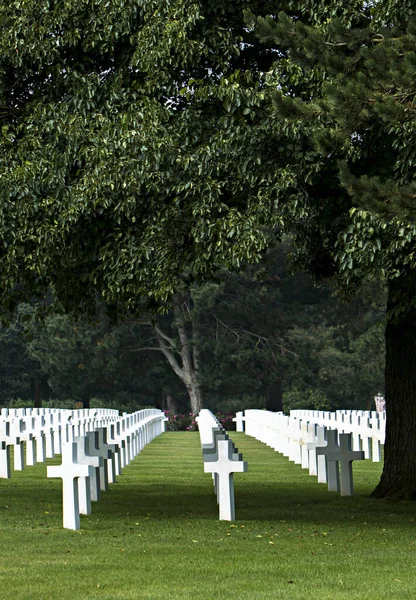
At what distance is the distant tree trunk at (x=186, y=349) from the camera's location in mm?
52875

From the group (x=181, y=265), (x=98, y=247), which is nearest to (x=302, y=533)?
(x=181, y=265)

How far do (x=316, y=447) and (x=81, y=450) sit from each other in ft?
14.8

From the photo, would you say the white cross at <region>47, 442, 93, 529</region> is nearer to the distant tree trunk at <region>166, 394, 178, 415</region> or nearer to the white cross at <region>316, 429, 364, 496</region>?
the white cross at <region>316, 429, 364, 496</region>

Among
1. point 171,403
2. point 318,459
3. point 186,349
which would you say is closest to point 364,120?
point 318,459

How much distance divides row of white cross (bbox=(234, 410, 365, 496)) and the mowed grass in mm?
295

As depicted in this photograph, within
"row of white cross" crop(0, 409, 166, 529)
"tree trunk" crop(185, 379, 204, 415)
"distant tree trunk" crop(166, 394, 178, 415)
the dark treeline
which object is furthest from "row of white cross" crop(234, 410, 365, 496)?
"distant tree trunk" crop(166, 394, 178, 415)

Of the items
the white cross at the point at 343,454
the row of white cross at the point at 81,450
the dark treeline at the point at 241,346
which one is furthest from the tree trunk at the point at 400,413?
the dark treeline at the point at 241,346

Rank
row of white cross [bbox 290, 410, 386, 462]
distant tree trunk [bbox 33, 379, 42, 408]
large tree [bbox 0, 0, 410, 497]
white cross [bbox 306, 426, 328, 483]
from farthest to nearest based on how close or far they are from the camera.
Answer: distant tree trunk [bbox 33, 379, 42, 408] < row of white cross [bbox 290, 410, 386, 462] < white cross [bbox 306, 426, 328, 483] < large tree [bbox 0, 0, 410, 497]

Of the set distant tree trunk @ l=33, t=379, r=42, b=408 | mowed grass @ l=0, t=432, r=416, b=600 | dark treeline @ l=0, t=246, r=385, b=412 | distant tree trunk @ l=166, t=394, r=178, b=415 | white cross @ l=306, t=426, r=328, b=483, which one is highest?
dark treeline @ l=0, t=246, r=385, b=412

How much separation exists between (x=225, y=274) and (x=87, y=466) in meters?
40.4

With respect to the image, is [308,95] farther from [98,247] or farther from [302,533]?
[302,533]

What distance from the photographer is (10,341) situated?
63.9 m

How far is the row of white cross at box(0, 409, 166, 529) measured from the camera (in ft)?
38.9

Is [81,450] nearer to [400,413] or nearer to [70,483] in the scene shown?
[70,483]
